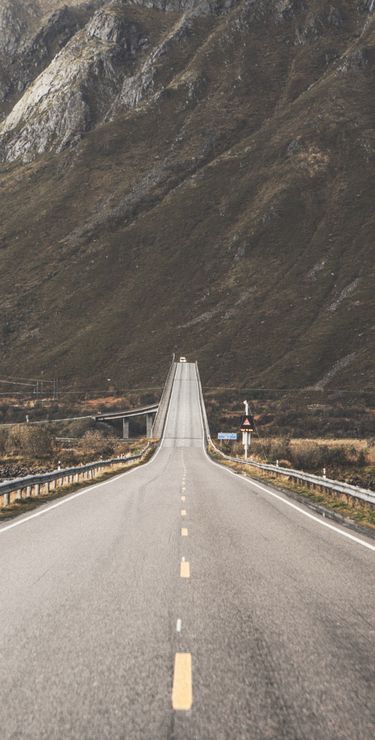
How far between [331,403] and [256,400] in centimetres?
1259

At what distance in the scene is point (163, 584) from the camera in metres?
8.80

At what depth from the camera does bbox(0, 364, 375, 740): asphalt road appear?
15.0 feet

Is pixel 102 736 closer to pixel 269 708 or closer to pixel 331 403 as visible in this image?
pixel 269 708

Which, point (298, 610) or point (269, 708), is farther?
point (298, 610)

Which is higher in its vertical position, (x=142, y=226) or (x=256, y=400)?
(x=142, y=226)

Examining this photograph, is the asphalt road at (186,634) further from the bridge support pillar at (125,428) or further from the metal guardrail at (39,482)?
the bridge support pillar at (125,428)

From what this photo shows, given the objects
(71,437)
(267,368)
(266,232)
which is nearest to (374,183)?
(266,232)

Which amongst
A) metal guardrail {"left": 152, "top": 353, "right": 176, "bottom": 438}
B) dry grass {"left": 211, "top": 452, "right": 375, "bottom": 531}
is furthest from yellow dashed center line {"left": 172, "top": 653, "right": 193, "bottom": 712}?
metal guardrail {"left": 152, "top": 353, "right": 176, "bottom": 438}

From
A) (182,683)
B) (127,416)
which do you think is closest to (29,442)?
(127,416)

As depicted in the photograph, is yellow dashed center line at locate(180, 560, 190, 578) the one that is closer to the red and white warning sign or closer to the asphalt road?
the asphalt road

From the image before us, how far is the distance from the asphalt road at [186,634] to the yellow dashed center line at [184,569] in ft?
0.15

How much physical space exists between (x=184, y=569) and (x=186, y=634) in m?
3.40

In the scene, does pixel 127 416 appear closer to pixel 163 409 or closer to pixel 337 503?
pixel 163 409

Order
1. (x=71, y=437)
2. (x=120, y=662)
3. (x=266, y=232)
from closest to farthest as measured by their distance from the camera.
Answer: (x=120, y=662) < (x=71, y=437) < (x=266, y=232)
